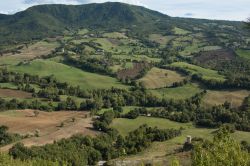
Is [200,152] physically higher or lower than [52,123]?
higher

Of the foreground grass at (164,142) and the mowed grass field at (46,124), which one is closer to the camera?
the foreground grass at (164,142)

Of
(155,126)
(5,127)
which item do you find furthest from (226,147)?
(5,127)

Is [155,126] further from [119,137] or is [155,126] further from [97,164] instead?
[97,164]

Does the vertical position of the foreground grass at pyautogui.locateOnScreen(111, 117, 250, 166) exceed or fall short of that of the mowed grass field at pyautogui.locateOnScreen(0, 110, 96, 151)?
it exceeds it

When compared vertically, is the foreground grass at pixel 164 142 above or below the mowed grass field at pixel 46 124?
above

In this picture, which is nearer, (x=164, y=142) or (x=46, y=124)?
(x=164, y=142)

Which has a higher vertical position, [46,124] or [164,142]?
[164,142]

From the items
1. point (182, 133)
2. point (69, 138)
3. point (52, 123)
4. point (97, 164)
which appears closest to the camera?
point (97, 164)

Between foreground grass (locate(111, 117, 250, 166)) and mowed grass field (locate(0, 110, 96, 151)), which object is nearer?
foreground grass (locate(111, 117, 250, 166))
